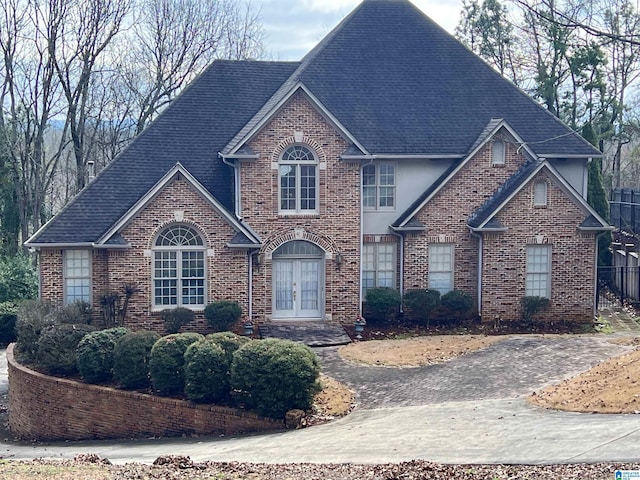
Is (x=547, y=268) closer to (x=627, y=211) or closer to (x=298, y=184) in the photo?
(x=298, y=184)

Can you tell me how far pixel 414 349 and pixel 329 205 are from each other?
578 centimetres

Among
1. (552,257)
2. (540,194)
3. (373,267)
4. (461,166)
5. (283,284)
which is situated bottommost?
(283,284)

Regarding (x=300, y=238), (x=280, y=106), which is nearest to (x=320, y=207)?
(x=300, y=238)

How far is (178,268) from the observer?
943 inches

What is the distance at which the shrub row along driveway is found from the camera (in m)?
16.7

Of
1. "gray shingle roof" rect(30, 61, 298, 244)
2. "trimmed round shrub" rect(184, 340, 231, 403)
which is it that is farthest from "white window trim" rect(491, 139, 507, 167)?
"trimmed round shrub" rect(184, 340, 231, 403)

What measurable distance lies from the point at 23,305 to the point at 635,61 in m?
37.9

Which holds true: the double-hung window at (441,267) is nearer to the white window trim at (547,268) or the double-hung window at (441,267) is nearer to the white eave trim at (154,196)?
the white window trim at (547,268)

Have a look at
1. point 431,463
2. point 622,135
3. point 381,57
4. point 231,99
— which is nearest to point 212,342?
point 431,463

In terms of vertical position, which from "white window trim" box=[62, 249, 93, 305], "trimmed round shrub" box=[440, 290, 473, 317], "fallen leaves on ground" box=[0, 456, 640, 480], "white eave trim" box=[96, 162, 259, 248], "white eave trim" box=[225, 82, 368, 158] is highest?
→ "white eave trim" box=[225, 82, 368, 158]

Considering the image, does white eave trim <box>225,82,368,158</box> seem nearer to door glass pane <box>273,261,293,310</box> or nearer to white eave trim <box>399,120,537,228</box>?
white eave trim <box>399,120,537,228</box>

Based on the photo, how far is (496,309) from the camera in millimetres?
25406

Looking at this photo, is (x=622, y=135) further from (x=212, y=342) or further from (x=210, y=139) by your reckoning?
(x=212, y=342)

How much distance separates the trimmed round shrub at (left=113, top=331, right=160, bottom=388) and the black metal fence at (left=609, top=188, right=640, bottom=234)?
27.5 metres
